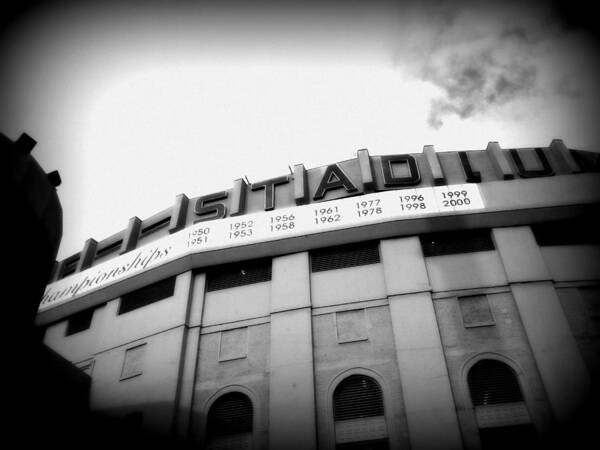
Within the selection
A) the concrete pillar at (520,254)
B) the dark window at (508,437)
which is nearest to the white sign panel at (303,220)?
the concrete pillar at (520,254)

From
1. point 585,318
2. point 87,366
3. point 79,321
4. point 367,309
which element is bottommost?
point 585,318

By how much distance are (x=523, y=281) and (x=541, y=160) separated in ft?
20.7

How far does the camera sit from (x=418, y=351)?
1419 cm

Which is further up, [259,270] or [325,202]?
[325,202]

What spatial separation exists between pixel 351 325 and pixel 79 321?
14.9m

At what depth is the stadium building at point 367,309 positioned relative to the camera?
13.6 meters

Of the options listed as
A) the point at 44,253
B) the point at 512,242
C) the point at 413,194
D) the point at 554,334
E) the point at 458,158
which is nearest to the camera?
the point at 44,253

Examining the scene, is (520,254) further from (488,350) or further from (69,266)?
(69,266)

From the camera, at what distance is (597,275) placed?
15.4 meters

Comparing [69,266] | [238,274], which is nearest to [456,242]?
[238,274]

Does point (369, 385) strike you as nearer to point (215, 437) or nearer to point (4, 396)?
point (215, 437)

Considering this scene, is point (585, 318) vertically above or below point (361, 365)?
above

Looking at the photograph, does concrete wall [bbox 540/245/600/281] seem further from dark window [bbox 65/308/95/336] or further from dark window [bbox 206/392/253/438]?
dark window [bbox 65/308/95/336]

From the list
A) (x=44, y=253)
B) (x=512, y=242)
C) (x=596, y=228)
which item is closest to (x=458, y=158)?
(x=512, y=242)
